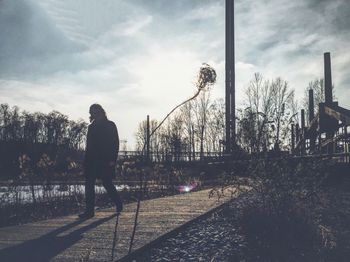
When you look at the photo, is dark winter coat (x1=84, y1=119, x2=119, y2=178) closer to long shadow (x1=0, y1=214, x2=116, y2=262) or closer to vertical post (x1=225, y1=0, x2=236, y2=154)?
long shadow (x1=0, y1=214, x2=116, y2=262)

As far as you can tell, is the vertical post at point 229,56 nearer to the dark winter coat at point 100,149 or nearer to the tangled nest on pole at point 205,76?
the dark winter coat at point 100,149

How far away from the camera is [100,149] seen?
4.99 meters

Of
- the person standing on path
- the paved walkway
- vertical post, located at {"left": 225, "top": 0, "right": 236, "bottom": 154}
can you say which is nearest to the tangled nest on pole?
the paved walkway

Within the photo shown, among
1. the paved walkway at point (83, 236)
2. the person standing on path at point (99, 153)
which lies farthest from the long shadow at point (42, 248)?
the person standing on path at point (99, 153)

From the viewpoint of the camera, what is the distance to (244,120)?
4723 mm

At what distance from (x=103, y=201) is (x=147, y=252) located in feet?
17.8

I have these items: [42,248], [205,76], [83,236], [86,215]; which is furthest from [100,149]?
[205,76]

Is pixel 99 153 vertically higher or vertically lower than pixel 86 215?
higher

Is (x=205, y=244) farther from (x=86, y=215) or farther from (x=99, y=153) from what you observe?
(x=99, y=153)

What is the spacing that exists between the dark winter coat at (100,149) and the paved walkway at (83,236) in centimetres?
59

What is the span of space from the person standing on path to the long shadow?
1248mm

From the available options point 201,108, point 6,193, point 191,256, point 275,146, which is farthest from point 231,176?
point 201,108

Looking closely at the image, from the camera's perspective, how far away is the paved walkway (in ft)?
8.96

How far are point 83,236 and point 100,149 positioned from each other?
173cm
